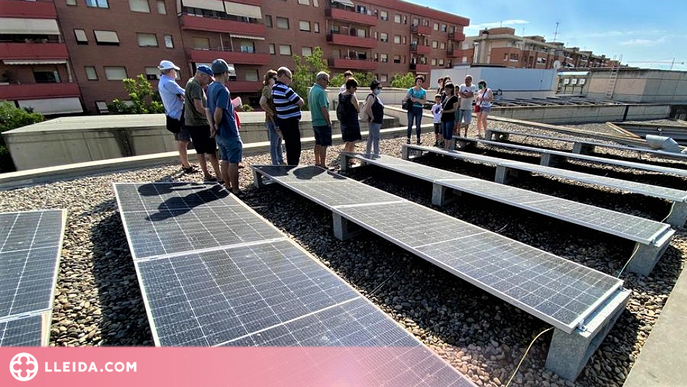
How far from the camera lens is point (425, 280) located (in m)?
3.14

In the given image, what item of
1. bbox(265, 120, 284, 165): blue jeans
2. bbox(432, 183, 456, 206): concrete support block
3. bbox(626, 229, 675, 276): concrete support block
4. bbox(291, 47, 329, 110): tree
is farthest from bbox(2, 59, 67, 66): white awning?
bbox(626, 229, 675, 276): concrete support block

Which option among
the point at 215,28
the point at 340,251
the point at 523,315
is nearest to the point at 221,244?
the point at 340,251

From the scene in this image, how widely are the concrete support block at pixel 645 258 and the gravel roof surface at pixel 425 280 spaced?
12 centimetres

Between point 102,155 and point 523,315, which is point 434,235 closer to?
point 523,315

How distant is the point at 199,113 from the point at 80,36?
30.6 metres

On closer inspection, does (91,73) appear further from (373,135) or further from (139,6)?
(373,135)

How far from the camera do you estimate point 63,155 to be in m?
9.52

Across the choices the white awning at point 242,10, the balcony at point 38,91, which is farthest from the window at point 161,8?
the balcony at point 38,91

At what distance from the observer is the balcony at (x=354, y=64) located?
39.8 meters

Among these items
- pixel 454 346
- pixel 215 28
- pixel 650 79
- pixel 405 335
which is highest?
pixel 215 28

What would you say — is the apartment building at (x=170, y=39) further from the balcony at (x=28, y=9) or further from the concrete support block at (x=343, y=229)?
the concrete support block at (x=343, y=229)

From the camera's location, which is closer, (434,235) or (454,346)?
(454,346)

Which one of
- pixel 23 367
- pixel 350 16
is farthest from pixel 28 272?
pixel 350 16

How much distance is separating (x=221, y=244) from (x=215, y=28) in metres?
34.2
